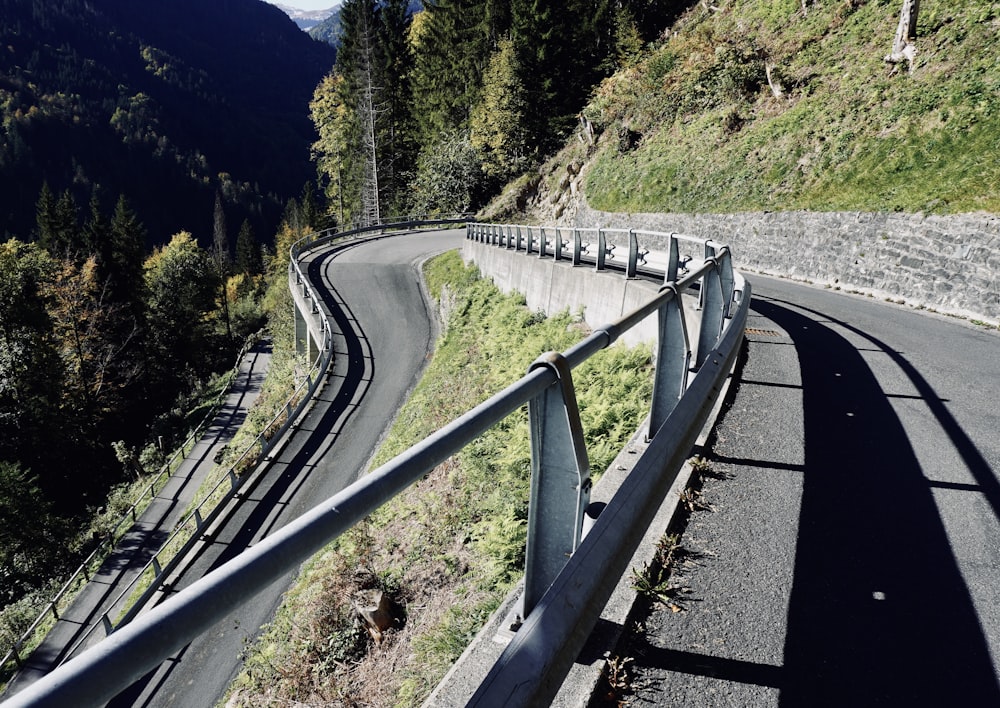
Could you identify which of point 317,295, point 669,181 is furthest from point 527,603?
point 669,181

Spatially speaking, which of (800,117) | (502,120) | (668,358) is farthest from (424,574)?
(502,120)

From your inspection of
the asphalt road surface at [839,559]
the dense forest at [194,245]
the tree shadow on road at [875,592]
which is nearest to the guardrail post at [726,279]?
the asphalt road surface at [839,559]

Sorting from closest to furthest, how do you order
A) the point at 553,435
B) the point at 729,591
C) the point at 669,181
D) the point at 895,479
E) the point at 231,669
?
the point at 553,435
the point at 729,591
the point at 895,479
the point at 231,669
the point at 669,181

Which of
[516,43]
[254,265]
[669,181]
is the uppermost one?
[516,43]

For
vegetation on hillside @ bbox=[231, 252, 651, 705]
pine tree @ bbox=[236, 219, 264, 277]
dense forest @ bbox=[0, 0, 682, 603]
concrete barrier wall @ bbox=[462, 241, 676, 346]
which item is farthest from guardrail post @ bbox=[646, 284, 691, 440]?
pine tree @ bbox=[236, 219, 264, 277]

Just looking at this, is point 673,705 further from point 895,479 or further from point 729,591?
point 895,479

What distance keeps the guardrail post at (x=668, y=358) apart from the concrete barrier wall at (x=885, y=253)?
34.9ft

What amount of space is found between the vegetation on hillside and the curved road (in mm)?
1433

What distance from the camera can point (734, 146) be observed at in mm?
25047

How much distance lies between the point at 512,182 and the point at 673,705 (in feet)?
150

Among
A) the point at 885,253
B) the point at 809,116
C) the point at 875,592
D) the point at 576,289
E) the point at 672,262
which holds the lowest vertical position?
the point at 875,592

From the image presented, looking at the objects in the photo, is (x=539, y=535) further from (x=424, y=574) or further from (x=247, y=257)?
(x=247, y=257)

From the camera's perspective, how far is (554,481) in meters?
2.52

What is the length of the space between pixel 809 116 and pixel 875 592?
23.0 metres
